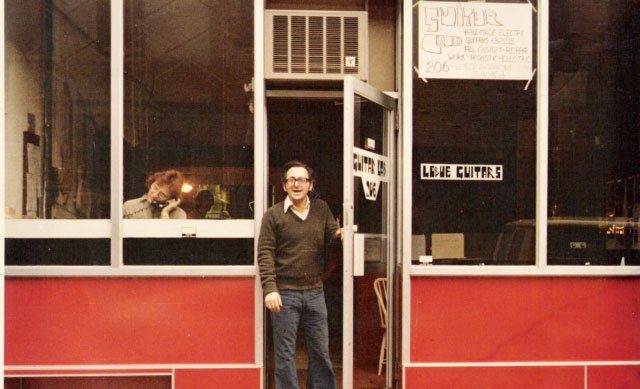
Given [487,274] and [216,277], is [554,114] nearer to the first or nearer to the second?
[487,274]

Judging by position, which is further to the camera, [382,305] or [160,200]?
[382,305]

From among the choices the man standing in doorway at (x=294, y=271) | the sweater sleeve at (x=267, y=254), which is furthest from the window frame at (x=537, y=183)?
the sweater sleeve at (x=267, y=254)

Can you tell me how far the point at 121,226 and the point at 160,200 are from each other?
1.19ft

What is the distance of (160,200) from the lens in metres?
4.46

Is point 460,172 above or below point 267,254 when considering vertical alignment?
above

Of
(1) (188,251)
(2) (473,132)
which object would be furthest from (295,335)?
(2) (473,132)

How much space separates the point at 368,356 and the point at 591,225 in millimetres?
2376

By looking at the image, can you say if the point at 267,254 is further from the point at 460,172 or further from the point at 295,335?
the point at 460,172

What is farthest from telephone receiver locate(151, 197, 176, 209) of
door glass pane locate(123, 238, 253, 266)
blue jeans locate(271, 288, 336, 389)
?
blue jeans locate(271, 288, 336, 389)

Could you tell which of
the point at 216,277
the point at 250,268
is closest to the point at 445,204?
the point at 250,268

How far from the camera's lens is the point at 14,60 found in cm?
445

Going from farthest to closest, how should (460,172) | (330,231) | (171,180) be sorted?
(460,172), (171,180), (330,231)

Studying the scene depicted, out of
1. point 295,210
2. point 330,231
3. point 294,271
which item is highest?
point 295,210

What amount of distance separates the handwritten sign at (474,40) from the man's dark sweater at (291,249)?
1.63 meters
